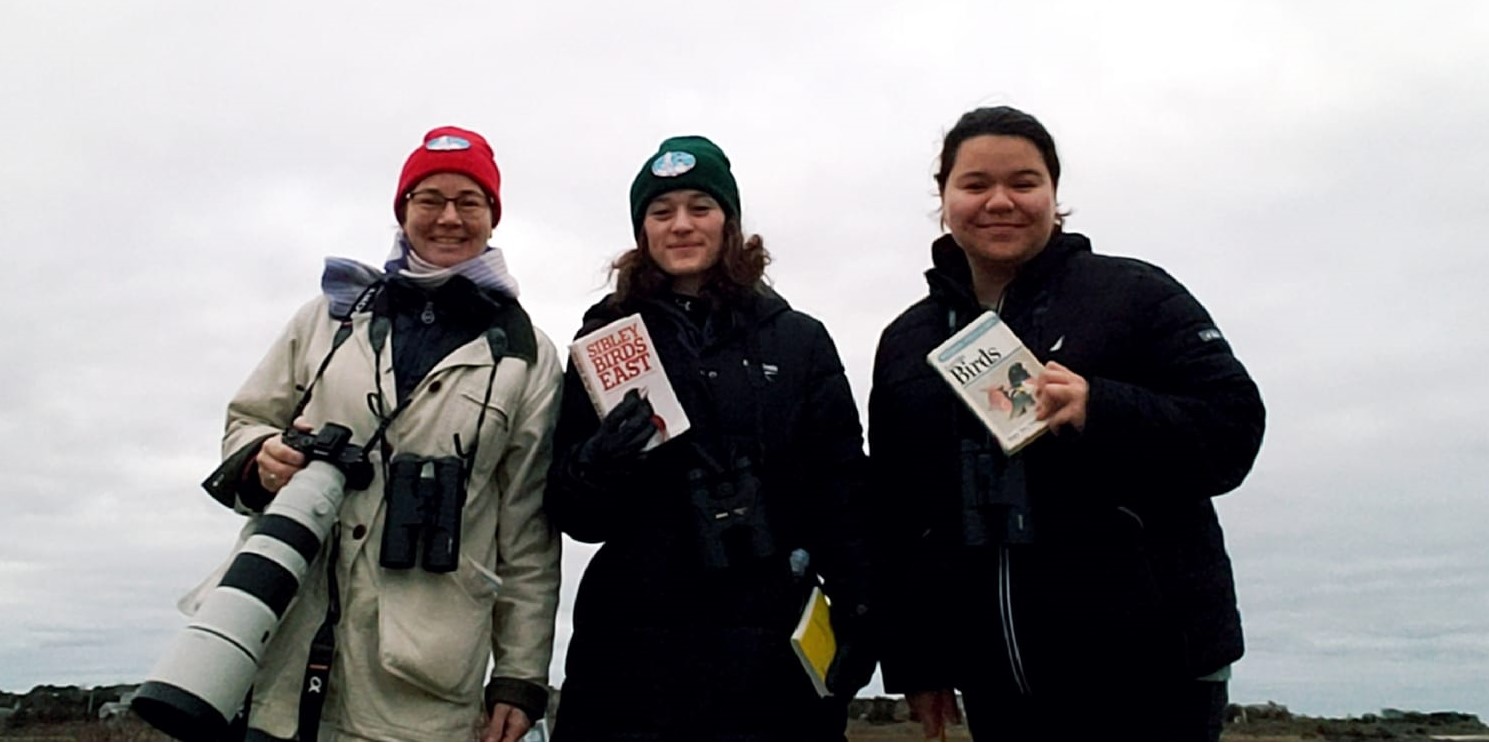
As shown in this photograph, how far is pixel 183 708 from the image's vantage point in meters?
3.55

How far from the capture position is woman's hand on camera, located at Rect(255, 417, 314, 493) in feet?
13.7

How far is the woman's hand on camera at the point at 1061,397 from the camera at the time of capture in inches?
153

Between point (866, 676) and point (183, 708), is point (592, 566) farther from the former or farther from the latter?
point (183, 708)

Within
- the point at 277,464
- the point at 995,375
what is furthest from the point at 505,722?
the point at 995,375

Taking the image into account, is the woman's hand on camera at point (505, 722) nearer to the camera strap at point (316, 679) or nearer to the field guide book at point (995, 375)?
the camera strap at point (316, 679)

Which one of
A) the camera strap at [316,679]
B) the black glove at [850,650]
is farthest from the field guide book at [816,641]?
the camera strap at [316,679]


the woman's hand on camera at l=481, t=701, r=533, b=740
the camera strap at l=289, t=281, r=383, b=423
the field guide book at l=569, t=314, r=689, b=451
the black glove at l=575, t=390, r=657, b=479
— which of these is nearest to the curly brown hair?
the field guide book at l=569, t=314, r=689, b=451

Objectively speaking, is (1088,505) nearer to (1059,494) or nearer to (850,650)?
(1059,494)

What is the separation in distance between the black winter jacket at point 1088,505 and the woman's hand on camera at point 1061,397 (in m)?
0.04

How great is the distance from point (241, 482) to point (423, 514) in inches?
27.9

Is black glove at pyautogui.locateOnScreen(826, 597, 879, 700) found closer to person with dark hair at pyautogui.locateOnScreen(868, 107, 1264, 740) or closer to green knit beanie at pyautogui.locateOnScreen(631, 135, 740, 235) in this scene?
person with dark hair at pyautogui.locateOnScreen(868, 107, 1264, 740)

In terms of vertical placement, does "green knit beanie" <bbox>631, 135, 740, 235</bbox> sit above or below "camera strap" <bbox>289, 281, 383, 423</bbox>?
above

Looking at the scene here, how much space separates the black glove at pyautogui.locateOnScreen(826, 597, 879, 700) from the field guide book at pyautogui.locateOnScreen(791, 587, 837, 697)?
2cm

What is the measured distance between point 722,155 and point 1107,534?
2108 mm
